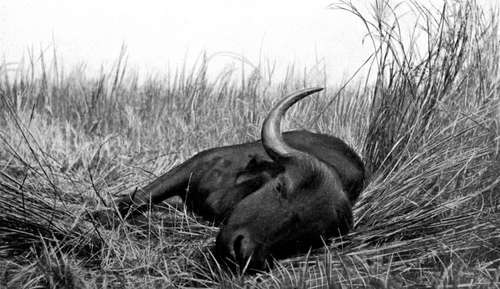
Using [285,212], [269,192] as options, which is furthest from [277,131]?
[285,212]

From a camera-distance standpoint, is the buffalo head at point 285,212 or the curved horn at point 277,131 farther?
the curved horn at point 277,131

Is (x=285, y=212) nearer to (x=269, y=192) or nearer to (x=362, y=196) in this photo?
(x=269, y=192)

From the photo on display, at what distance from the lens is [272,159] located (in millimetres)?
4129

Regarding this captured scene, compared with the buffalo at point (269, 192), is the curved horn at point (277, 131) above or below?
above

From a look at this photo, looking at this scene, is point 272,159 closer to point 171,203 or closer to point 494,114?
point 171,203

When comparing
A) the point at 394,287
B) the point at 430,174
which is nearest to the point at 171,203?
the point at 430,174

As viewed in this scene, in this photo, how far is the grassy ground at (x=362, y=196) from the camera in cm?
378

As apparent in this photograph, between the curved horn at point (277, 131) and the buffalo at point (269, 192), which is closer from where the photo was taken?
the buffalo at point (269, 192)

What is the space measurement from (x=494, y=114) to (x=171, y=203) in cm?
200

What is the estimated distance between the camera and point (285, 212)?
3744mm

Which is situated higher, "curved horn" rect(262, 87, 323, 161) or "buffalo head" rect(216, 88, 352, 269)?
"curved horn" rect(262, 87, 323, 161)

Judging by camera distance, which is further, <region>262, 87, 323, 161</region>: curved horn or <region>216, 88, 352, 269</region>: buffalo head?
<region>262, 87, 323, 161</region>: curved horn

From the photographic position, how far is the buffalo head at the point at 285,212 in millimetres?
3641

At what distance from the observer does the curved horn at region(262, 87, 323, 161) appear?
13.1 feet
